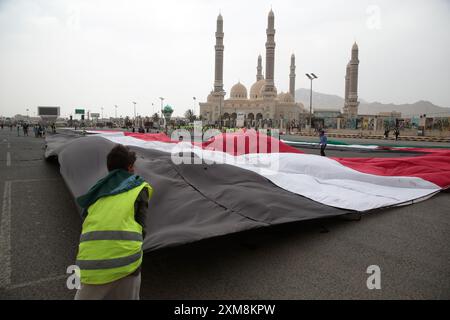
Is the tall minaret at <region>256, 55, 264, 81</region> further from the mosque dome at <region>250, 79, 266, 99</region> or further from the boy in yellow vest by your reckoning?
the boy in yellow vest

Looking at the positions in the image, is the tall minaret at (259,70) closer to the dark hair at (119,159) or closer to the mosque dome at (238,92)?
the mosque dome at (238,92)

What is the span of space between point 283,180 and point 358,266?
8.31 ft

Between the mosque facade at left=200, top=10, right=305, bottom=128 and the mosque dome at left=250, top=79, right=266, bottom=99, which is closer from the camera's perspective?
the mosque facade at left=200, top=10, right=305, bottom=128

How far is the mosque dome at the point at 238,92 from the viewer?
9006 centimetres

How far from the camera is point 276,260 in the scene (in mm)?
3863

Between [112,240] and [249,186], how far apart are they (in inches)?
126

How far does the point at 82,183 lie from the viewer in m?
5.54

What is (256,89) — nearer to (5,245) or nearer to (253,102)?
(253,102)

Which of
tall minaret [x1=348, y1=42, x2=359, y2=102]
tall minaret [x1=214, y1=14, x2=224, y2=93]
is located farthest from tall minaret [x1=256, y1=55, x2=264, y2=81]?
tall minaret [x1=348, y1=42, x2=359, y2=102]

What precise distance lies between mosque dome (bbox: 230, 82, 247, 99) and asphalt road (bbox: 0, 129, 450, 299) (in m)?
86.2

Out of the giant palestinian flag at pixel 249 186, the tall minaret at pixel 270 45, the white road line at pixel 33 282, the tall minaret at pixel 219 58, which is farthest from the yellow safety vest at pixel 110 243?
the tall minaret at pixel 219 58

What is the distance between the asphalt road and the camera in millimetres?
3210

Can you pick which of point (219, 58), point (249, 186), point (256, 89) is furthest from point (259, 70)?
point (249, 186)
